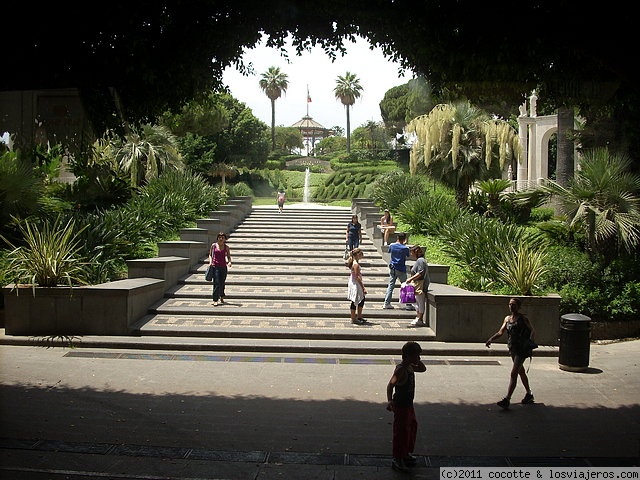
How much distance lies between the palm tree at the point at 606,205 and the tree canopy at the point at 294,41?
816 centimetres

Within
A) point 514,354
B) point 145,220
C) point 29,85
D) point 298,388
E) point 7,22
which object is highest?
point 7,22

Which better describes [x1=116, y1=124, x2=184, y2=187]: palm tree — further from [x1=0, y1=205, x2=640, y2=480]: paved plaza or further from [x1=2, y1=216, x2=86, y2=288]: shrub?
[x1=2, y1=216, x2=86, y2=288]: shrub

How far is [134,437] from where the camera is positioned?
701 centimetres

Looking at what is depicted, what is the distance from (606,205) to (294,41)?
1046cm

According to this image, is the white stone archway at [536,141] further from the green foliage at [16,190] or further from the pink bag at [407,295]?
the green foliage at [16,190]

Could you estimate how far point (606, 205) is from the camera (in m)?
15.2

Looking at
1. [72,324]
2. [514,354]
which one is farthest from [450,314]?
[72,324]

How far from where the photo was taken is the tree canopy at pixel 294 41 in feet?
21.0

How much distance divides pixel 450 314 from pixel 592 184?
5.48 m

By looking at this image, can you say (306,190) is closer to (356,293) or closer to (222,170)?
(222,170)

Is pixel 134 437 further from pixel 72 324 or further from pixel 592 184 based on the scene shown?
pixel 592 184

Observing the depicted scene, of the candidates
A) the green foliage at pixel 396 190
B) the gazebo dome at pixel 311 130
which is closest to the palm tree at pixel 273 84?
the gazebo dome at pixel 311 130

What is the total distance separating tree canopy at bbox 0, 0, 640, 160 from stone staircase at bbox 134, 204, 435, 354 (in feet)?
19.0

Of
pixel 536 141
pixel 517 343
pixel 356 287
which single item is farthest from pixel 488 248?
pixel 536 141
